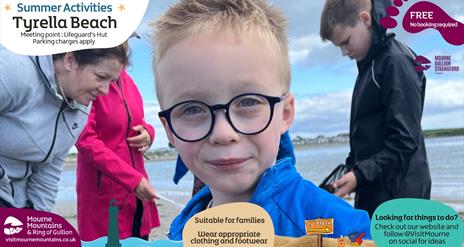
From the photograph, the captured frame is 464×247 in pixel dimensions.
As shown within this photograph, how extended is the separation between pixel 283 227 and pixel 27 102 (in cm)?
61

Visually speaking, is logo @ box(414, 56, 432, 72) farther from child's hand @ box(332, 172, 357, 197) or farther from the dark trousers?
the dark trousers

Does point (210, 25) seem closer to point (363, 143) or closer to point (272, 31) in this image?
point (272, 31)

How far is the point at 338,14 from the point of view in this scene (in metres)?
1.43

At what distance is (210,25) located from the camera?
1.28 meters

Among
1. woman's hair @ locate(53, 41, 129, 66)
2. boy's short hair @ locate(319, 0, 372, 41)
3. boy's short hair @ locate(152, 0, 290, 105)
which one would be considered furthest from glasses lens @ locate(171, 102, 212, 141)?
boy's short hair @ locate(319, 0, 372, 41)

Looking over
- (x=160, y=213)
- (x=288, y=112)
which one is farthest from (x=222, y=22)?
(x=160, y=213)

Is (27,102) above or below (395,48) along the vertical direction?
below

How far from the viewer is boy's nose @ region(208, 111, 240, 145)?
1273 millimetres

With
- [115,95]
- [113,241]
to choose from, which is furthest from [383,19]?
[113,241]

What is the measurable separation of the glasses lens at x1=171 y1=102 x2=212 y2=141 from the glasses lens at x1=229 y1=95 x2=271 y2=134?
51 millimetres

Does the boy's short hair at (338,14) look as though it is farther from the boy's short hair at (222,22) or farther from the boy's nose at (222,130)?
the boy's nose at (222,130)

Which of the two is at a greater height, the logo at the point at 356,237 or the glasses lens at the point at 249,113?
the glasses lens at the point at 249,113

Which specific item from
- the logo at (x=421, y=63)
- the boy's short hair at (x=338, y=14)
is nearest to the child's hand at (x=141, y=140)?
the boy's short hair at (x=338, y=14)

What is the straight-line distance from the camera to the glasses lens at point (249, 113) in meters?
1.28
